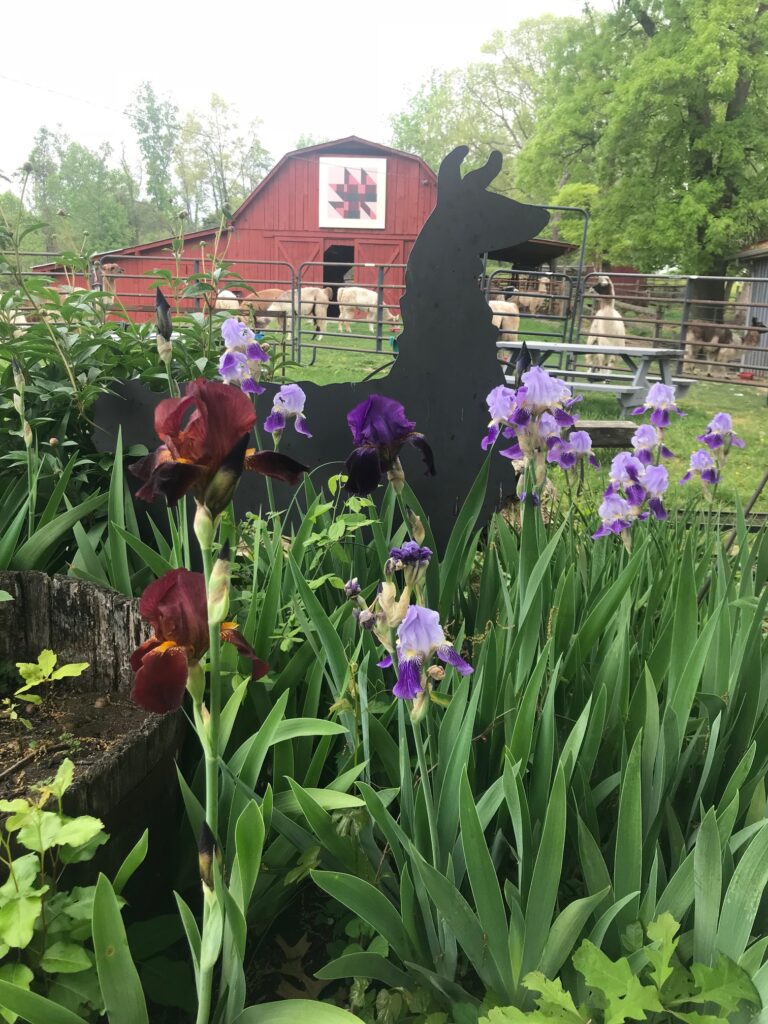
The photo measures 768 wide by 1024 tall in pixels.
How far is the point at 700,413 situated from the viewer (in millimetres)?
7672

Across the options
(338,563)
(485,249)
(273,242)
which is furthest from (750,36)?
(338,563)

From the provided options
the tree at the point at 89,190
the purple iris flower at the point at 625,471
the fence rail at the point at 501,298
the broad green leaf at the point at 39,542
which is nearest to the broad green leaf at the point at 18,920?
the broad green leaf at the point at 39,542

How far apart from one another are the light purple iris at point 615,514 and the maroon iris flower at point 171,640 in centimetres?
120

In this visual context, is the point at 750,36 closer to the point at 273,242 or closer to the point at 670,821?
the point at 273,242

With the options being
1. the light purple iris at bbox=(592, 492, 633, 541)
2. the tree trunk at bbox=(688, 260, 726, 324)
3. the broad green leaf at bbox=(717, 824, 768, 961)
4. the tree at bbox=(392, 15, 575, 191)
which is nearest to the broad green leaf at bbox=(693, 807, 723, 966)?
the broad green leaf at bbox=(717, 824, 768, 961)

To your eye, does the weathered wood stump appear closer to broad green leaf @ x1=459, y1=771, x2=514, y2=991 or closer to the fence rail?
broad green leaf @ x1=459, y1=771, x2=514, y2=991

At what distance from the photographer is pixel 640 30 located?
17.0 meters

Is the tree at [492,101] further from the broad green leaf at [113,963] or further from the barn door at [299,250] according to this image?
the broad green leaf at [113,963]

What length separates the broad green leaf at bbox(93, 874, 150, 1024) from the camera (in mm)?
826

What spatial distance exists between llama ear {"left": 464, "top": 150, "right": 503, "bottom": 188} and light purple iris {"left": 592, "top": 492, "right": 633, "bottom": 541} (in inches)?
42.4

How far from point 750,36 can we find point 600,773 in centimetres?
1746

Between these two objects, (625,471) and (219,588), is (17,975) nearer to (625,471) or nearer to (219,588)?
(219,588)

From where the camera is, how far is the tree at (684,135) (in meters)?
14.0

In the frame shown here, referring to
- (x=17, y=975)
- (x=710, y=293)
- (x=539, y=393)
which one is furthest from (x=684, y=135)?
(x=17, y=975)
